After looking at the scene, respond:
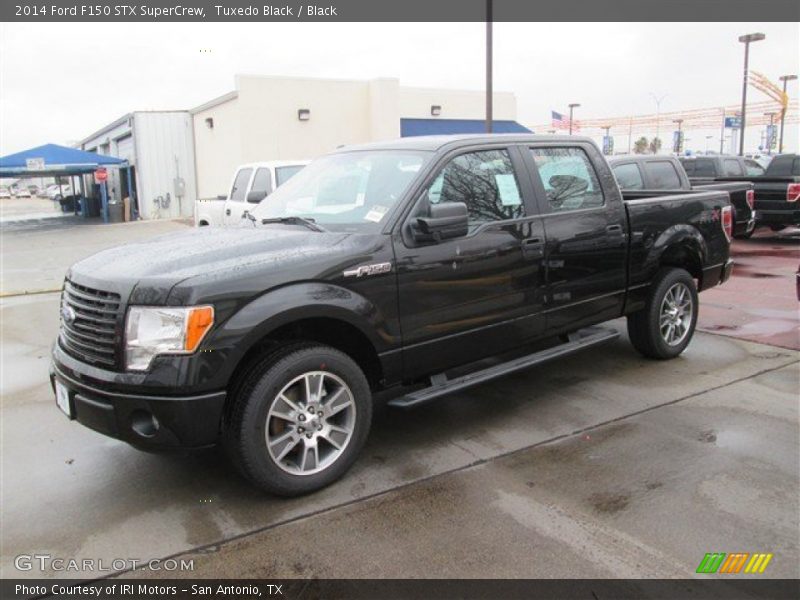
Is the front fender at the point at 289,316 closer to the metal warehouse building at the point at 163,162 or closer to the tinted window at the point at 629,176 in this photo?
the tinted window at the point at 629,176

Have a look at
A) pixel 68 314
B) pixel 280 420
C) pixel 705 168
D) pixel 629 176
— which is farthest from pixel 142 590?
pixel 705 168

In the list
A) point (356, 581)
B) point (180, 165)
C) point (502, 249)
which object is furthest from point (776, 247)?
point (180, 165)

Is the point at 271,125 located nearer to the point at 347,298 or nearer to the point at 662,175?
the point at 662,175

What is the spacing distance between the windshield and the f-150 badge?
0.88ft

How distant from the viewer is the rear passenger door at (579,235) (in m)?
4.66

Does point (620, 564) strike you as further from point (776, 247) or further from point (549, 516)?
point (776, 247)

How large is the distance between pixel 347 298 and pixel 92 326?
1.33m

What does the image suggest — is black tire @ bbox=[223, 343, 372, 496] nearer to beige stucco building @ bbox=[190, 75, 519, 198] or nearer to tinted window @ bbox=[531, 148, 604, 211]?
tinted window @ bbox=[531, 148, 604, 211]

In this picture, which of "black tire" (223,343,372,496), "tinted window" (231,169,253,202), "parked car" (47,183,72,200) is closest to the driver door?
"black tire" (223,343,372,496)

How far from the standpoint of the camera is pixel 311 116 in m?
23.2

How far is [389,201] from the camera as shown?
4004 mm

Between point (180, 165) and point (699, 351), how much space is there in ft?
86.2

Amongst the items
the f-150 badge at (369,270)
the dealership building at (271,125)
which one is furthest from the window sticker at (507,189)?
the dealership building at (271,125)

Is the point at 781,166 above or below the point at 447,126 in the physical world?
below
